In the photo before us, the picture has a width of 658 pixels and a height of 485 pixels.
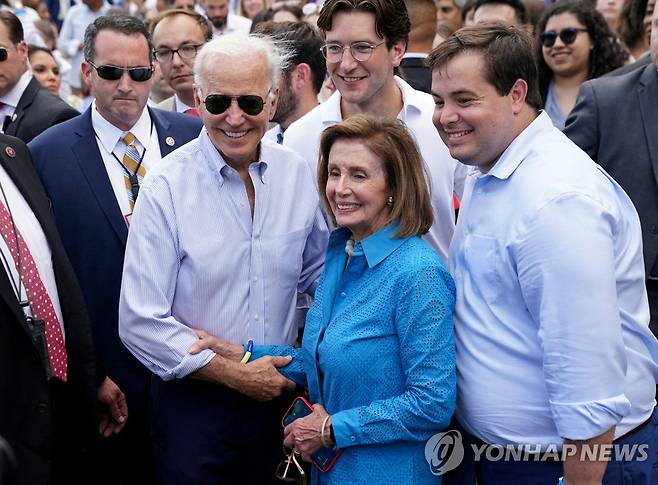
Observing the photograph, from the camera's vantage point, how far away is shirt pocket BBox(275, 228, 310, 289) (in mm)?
3551

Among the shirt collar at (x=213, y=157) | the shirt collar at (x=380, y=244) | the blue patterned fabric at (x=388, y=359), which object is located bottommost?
the blue patterned fabric at (x=388, y=359)

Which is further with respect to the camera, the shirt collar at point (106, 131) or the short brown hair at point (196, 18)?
the short brown hair at point (196, 18)

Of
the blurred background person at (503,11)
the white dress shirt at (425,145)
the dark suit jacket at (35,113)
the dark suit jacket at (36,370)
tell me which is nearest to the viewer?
the dark suit jacket at (36,370)

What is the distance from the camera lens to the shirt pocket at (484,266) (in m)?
2.84

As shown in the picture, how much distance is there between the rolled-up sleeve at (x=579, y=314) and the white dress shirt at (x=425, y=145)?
1.28 meters

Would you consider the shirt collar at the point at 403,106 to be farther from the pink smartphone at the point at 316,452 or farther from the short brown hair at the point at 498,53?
the pink smartphone at the point at 316,452

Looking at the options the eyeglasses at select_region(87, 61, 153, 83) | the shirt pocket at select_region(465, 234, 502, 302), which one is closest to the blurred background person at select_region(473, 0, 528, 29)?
the eyeglasses at select_region(87, 61, 153, 83)

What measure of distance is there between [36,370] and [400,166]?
1.47 meters

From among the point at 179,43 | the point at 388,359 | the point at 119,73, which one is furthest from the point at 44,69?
the point at 388,359

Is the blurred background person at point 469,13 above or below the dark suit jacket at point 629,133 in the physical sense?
above

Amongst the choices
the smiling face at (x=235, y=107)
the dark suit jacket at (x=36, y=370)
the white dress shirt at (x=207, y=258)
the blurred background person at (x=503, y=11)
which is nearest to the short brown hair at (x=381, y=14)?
the smiling face at (x=235, y=107)

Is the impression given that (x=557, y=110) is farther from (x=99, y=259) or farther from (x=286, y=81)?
(x=99, y=259)

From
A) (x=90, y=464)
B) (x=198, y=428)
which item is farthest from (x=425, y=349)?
(x=90, y=464)

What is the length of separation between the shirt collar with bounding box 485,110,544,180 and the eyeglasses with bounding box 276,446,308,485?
3.88 ft
